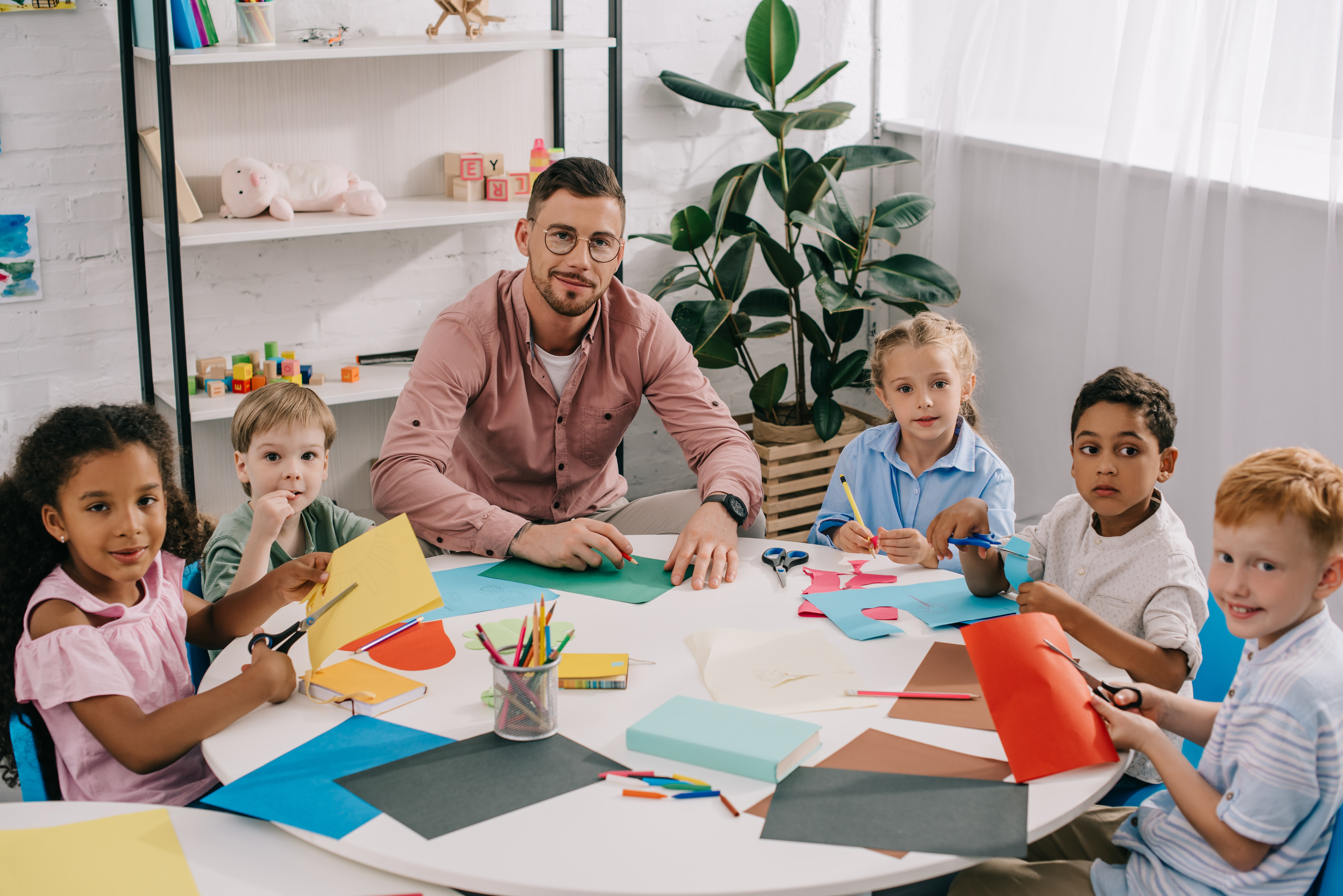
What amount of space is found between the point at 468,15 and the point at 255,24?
53cm

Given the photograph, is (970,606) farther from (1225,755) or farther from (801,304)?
(801,304)

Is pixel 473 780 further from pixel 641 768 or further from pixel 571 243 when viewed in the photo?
pixel 571 243

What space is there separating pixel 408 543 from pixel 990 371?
2.50m

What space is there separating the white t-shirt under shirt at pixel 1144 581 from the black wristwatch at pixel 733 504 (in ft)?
1.73

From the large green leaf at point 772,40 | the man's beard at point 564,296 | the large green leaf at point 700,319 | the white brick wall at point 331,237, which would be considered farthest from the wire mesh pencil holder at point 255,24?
the large green leaf at point 772,40

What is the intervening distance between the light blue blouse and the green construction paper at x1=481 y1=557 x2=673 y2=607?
0.36 meters

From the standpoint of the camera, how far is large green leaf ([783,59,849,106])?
10.5ft

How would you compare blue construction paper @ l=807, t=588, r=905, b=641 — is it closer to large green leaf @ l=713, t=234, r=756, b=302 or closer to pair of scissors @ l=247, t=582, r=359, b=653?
pair of scissors @ l=247, t=582, r=359, b=653

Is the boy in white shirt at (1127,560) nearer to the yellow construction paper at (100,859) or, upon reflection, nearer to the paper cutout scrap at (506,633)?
the paper cutout scrap at (506,633)

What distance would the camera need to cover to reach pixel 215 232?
2637mm

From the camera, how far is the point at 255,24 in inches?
106

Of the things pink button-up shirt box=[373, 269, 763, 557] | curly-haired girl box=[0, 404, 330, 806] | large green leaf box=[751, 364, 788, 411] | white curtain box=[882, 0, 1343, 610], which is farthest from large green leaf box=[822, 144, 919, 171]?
curly-haired girl box=[0, 404, 330, 806]

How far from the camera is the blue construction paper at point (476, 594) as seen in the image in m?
1.61

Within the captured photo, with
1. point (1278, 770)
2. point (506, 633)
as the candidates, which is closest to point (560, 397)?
point (506, 633)
